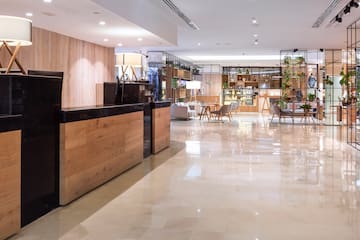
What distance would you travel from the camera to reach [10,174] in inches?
130

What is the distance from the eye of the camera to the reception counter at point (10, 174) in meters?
3.21

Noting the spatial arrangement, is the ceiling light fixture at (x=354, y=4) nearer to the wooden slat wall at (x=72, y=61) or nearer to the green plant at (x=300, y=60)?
the wooden slat wall at (x=72, y=61)

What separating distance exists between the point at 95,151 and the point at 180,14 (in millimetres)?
5244

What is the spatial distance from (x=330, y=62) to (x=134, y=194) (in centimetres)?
1481

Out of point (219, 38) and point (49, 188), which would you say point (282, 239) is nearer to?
point (49, 188)

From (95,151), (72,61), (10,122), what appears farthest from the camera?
(72,61)

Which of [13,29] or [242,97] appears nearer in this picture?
[13,29]

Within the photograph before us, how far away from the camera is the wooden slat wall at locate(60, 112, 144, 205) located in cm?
431

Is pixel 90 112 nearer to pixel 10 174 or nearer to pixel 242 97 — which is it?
pixel 10 174

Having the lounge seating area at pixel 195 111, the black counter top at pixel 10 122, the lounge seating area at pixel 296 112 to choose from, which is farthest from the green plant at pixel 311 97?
the black counter top at pixel 10 122

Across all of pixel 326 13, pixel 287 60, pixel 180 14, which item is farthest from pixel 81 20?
pixel 287 60

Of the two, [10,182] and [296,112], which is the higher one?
[296,112]

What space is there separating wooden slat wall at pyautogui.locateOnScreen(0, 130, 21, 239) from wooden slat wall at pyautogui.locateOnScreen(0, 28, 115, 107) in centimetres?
410

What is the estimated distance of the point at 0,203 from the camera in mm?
3189
